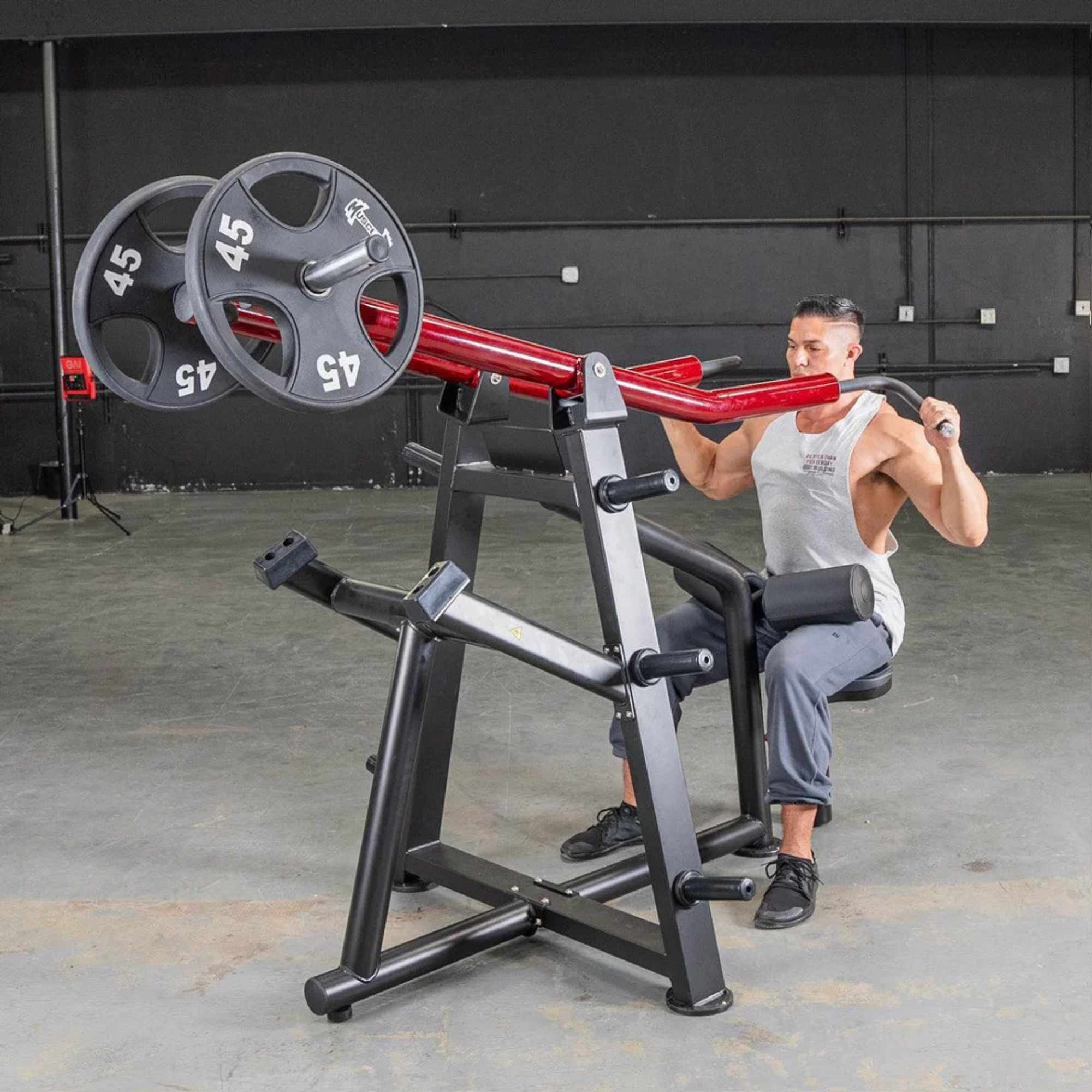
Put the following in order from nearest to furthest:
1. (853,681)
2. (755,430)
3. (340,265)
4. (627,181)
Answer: (340,265), (853,681), (755,430), (627,181)

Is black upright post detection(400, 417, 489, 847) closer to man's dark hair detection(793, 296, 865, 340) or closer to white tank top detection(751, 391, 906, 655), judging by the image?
white tank top detection(751, 391, 906, 655)

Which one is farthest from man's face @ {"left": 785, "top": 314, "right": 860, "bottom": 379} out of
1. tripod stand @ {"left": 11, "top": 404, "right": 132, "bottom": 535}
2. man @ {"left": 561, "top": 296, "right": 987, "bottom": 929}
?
tripod stand @ {"left": 11, "top": 404, "right": 132, "bottom": 535}

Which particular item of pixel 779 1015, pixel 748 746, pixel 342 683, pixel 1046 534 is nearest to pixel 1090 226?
pixel 1046 534

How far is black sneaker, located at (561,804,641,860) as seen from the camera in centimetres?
277

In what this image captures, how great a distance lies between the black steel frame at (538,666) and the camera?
210cm

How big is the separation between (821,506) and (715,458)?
1.20 feet

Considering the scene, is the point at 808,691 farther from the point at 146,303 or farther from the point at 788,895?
the point at 146,303

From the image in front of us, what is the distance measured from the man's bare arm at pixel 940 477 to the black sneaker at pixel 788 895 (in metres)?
0.68

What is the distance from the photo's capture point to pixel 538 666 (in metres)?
2.09

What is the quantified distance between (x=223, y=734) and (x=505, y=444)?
1.69m

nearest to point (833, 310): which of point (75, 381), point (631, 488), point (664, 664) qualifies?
point (631, 488)

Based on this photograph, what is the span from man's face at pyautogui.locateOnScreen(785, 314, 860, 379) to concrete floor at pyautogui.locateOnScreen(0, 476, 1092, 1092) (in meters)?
1.00

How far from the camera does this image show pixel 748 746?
2.73m

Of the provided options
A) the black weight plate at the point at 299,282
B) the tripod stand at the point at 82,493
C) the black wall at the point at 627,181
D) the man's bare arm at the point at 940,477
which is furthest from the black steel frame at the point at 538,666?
the black wall at the point at 627,181
